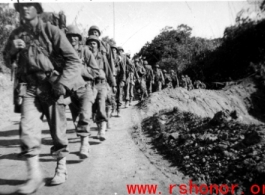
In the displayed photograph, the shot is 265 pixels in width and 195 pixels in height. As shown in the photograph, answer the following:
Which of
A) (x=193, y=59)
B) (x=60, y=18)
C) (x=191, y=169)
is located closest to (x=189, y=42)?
(x=193, y=59)

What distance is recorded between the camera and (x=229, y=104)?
15648 mm

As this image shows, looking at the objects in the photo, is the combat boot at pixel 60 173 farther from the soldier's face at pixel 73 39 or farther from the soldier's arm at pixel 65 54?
the soldier's face at pixel 73 39

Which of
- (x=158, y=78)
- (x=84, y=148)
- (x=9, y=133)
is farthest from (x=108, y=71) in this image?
(x=158, y=78)

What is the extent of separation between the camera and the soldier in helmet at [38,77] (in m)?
2.87

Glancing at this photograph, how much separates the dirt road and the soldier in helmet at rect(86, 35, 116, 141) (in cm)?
40

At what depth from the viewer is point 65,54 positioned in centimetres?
303

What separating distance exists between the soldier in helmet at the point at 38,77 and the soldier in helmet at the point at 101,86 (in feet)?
6.21

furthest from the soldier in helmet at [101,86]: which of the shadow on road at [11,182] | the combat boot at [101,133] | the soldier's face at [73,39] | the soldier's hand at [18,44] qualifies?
the soldier's hand at [18,44]

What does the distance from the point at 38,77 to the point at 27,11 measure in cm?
77

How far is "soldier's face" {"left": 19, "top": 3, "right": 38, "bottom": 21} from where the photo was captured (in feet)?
9.63

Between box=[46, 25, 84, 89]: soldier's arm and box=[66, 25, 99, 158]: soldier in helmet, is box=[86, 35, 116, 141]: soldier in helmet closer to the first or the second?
box=[66, 25, 99, 158]: soldier in helmet

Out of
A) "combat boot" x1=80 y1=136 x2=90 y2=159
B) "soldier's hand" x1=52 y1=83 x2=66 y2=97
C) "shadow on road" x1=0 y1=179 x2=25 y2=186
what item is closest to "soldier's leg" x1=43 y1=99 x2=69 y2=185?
"soldier's hand" x1=52 y1=83 x2=66 y2=97

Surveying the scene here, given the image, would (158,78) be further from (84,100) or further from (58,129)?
(58,129)

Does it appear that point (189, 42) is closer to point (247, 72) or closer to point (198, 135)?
point (247, 72)
